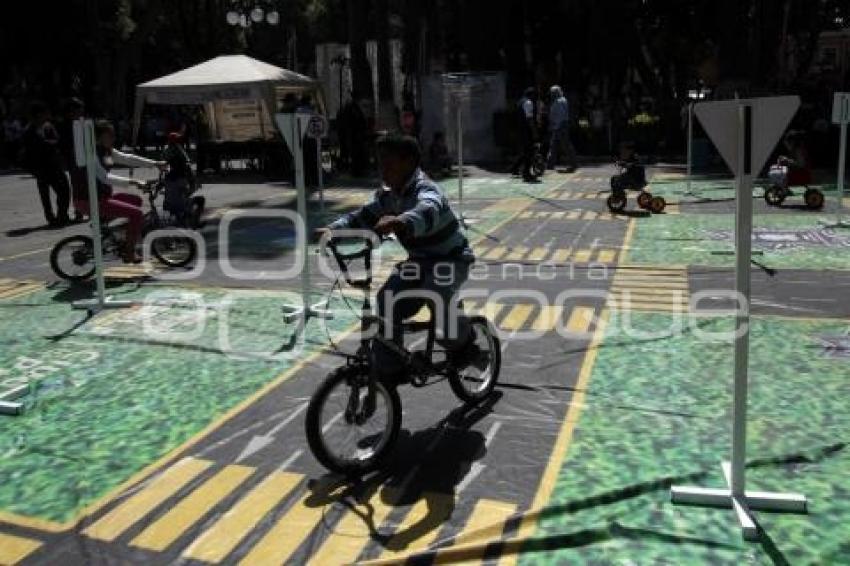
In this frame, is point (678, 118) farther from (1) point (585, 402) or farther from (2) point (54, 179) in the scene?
(1) point (585, 402)

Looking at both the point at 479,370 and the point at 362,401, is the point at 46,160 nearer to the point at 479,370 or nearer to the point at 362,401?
the point at 479,370

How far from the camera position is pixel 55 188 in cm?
1498

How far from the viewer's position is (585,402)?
5629 mm

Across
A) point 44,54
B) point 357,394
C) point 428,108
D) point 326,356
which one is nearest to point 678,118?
point 428,108

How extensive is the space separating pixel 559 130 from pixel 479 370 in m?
17.7

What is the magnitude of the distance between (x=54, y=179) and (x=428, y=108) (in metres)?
13.9

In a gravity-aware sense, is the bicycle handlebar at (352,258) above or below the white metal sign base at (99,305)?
above

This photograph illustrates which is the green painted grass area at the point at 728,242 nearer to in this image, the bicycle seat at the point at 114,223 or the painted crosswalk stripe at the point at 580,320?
the painted crosswalk stripe at the point at 580,320

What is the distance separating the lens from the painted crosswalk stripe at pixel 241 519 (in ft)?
12.6

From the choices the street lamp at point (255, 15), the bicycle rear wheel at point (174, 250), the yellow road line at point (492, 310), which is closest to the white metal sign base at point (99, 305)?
the bicycle rear wheel at point (174, 250)

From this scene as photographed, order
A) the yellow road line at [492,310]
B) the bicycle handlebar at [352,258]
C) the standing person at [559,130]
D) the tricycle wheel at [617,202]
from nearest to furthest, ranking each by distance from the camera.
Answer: the bicycle handlebar at [352,258], the yellow road line at [492,310], the tricycle wheel at [617,202], the standing person at [559,130]

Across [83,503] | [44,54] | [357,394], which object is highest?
[44,54]

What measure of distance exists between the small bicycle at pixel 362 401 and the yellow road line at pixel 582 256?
587 cm

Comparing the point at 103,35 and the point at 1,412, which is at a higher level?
the point at 103,35
